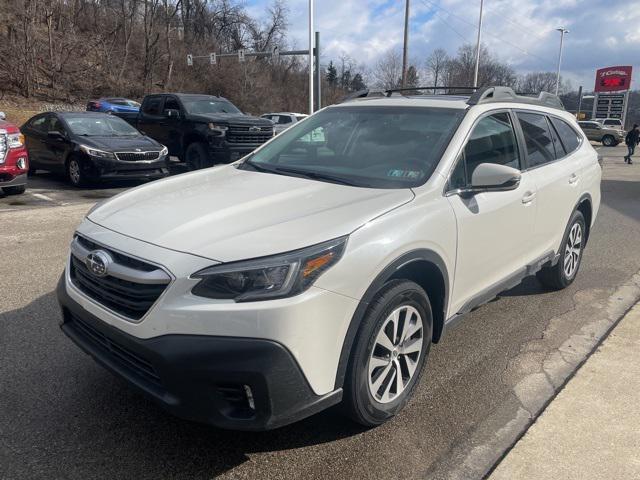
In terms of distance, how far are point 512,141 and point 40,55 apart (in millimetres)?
37139

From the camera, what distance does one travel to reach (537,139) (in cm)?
435

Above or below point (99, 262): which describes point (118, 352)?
below

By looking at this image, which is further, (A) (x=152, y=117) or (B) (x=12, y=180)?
(A) (x=152, y=117)

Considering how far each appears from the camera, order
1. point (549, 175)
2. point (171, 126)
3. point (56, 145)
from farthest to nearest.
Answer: point (171, 126)
point (56, 145)
point (549, 175)

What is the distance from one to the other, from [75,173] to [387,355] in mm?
10053

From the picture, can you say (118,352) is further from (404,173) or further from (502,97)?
(502,97)

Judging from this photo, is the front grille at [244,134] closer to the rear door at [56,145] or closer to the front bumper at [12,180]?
the rear door at [56,145]

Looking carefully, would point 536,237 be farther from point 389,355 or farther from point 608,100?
point 608,100

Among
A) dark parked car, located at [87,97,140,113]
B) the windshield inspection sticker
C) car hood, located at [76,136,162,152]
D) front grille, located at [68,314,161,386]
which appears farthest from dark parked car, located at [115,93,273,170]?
dark parked car, located at [87,97,140,113]

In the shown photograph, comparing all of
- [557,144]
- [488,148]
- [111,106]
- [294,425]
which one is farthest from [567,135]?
[111,106]

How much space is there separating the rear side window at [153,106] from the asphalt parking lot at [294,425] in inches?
391

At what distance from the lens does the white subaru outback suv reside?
2.24 metres

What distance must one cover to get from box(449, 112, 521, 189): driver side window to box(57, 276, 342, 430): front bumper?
62.4 inches

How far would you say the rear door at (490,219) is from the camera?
127 inches
